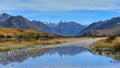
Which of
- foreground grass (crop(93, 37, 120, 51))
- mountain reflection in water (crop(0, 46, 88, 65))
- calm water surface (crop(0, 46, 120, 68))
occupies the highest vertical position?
foreground grass (crop(93, 37, 120, 51))

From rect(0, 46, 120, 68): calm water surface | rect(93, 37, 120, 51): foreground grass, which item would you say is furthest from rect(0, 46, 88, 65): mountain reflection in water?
rect(93, 37, 120, 51): foreground grass

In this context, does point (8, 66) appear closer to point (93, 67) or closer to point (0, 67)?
point (0, 67)

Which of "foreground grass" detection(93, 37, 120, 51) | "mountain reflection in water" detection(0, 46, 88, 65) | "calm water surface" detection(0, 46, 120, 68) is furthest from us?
"foreground grass" detection(93, 37, 120, 51)

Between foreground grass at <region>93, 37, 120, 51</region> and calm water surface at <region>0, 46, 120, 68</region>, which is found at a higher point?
foreground grass at <region>93, 37, 120, 51</region>

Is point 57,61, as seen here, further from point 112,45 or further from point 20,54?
point 112,45

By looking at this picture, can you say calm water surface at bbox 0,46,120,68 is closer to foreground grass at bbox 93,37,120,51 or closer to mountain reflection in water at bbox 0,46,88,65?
mountain reflection in water at bbox 0,46,88,65

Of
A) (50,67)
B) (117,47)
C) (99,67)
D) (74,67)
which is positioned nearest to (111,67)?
(99,67)

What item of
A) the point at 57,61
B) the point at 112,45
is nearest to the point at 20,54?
the point at 57,61

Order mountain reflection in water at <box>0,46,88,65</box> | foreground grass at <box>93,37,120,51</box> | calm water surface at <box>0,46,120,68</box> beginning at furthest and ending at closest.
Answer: foreground grass at <box>93,37,120,51</box>
mountain reflection in water at <box>0,46,88,65</box>
calm water surface at <box>0,46,120,68</box>

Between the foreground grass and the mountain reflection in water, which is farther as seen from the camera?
the foreground grass

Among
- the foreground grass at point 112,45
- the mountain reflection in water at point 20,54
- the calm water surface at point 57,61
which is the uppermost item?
the foreground grass at point 112,45

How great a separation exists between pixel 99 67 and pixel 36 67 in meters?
7.58

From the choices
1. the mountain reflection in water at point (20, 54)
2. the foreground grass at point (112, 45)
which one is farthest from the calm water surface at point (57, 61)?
Result: the foreground grass at point (112, 45)

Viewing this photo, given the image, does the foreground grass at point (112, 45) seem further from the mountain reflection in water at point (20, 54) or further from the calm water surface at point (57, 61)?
the mountain reflection in water at point (20, 54)
